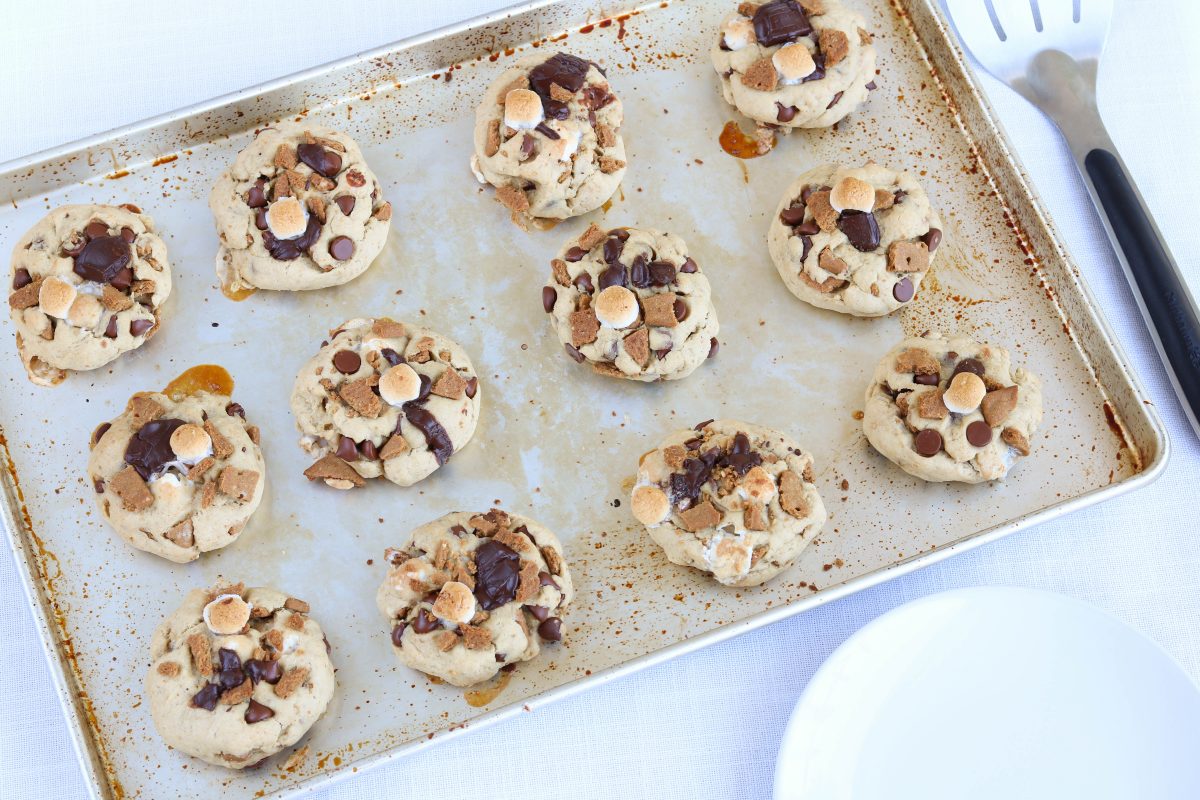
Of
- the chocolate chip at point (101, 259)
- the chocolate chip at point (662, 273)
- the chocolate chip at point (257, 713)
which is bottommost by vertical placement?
the chocolate chip at point (257, 713)

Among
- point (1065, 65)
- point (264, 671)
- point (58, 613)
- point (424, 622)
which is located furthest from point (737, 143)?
point (58, 613)

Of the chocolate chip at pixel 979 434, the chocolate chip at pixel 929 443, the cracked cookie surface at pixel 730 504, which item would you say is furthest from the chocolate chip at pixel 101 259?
the chocolate chip at pixel 979 434

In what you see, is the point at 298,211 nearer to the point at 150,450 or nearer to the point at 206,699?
the point at 150,450

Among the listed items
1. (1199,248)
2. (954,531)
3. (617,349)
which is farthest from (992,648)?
(1199,248)

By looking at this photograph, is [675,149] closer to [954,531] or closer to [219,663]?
[954,531]

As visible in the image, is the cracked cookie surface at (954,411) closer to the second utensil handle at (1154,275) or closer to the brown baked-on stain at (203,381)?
the second utensil handle at (1154,275)

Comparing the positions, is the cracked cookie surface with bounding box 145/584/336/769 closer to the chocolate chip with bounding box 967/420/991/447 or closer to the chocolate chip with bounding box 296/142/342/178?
the chocolate chip with bounding box 296/142/342/178
